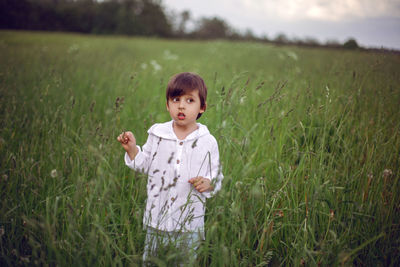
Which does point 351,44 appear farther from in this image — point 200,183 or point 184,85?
point 200,183

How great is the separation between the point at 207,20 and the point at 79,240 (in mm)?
74218

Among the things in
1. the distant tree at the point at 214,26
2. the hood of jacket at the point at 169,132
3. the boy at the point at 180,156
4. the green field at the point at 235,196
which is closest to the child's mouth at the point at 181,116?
the boy at the point at 180,156

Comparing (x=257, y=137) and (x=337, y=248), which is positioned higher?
(x=257, y=137)

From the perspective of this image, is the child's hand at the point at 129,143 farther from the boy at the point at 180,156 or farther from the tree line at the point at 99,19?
the tree line at the point at 99,19

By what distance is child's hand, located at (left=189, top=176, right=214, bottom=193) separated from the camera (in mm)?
1433

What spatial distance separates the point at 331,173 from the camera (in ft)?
6.08

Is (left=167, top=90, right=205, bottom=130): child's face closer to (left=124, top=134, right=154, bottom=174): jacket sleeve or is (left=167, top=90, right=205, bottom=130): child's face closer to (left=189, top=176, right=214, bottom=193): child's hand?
(left=124, top=134, right=154, bottom=174): jacket sleeve

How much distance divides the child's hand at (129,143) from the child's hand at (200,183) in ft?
1.28

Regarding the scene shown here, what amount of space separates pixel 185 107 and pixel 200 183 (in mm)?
461

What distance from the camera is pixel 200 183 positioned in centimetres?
144

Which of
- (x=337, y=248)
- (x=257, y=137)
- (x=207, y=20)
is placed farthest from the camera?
(x=207, y=20)

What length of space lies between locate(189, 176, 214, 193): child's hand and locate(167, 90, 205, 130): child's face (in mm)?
352

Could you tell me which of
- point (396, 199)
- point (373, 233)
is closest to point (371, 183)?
point (396, 199)

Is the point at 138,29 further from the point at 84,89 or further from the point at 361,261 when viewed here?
the point at 361,261
